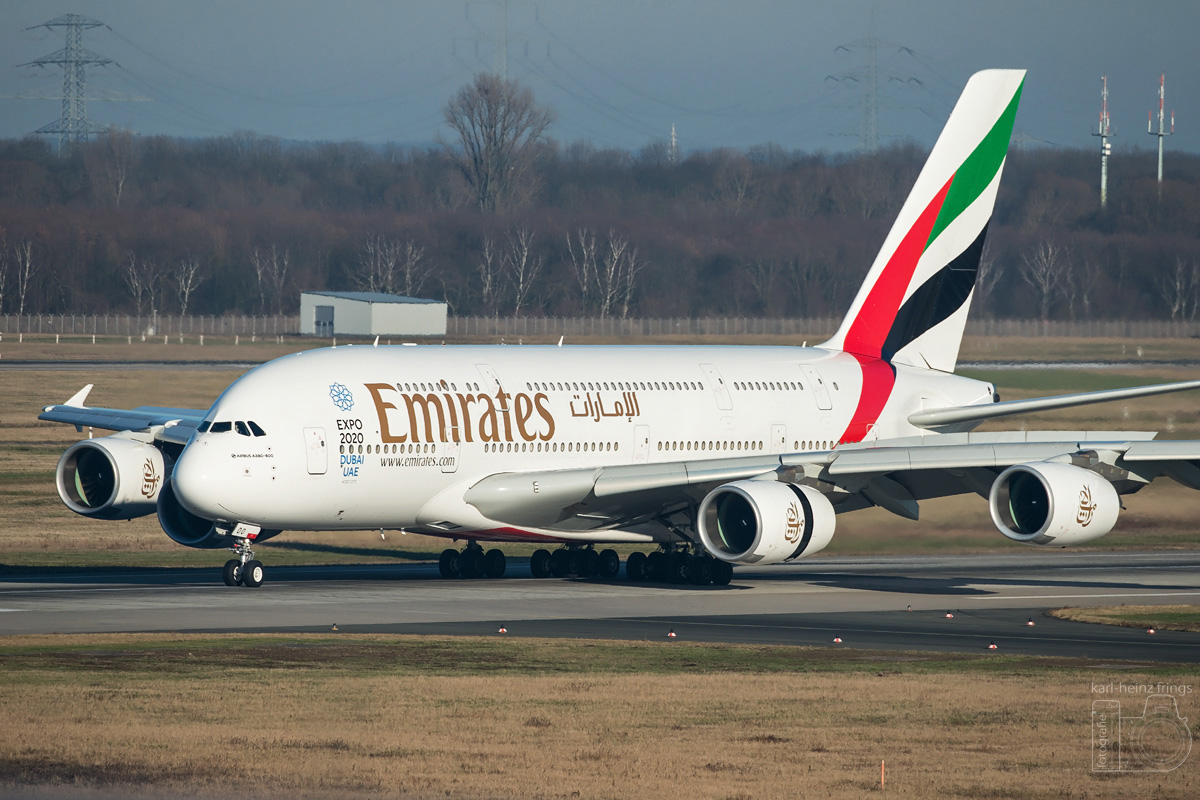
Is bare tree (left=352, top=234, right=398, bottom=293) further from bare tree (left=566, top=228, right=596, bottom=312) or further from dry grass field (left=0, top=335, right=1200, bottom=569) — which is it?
dry grass field (left=0, top=335, right=1200, bottom=569)

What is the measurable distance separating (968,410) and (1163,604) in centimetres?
785

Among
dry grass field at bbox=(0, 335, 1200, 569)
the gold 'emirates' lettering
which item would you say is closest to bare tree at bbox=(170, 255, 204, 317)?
dry grass field at bbox=(0, 335, 1200, 569)

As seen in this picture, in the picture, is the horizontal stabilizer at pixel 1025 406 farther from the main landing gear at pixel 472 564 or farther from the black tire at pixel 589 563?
the main landing gear at pixel 472 564

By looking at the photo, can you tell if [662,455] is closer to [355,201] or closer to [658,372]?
[658,372]

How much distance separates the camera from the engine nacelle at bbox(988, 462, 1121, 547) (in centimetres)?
2855

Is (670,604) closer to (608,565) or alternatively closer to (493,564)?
(608,565)

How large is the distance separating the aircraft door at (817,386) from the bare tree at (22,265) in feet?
328

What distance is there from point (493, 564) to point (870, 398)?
30.2 feet

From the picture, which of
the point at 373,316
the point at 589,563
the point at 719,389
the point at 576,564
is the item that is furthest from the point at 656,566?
the point at 373,316

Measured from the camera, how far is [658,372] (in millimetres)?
34375

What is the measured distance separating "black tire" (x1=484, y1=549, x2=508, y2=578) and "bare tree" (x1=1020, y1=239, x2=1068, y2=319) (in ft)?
177

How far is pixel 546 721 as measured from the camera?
1705 centimetres

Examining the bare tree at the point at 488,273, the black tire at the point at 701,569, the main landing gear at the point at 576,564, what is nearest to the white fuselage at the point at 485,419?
the black tire at the point at 701,569

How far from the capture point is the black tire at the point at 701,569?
3262 centimetres
